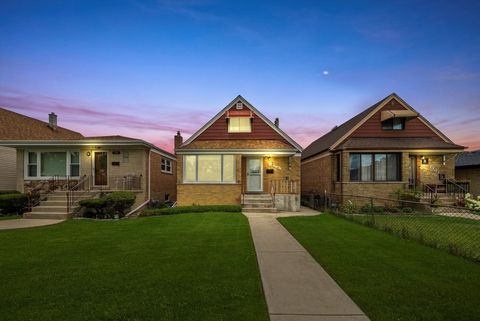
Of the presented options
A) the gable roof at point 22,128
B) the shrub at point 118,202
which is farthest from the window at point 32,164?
the shrub at point 118,202

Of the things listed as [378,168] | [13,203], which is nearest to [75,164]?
[13,203]

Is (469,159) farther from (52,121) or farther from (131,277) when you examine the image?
(52,121)

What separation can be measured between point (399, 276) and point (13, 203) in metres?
17.6

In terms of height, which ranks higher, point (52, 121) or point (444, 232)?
point (52, 121)

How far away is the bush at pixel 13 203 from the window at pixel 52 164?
284 cm

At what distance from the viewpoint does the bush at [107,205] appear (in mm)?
12312

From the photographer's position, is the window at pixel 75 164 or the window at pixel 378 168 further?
the window at pixel 378 168

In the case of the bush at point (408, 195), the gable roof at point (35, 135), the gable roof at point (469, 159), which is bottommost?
the bush at point (408, 195)

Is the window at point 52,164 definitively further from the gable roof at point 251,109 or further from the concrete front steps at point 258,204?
the concrete front steps at point 258,204

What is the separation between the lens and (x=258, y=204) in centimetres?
1479

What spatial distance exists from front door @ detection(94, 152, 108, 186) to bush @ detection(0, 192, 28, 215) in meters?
3.70

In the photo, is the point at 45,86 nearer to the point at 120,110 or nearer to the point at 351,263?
the point at 120,110

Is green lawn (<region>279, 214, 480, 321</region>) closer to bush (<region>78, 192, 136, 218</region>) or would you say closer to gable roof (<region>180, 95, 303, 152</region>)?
bush (<region>78, 192, 136, 218</region>)

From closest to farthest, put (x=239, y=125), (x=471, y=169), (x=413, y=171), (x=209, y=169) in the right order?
(x=209, y=169), (x=413, y=171), (x=239, y=125), (x=471, y=169)
